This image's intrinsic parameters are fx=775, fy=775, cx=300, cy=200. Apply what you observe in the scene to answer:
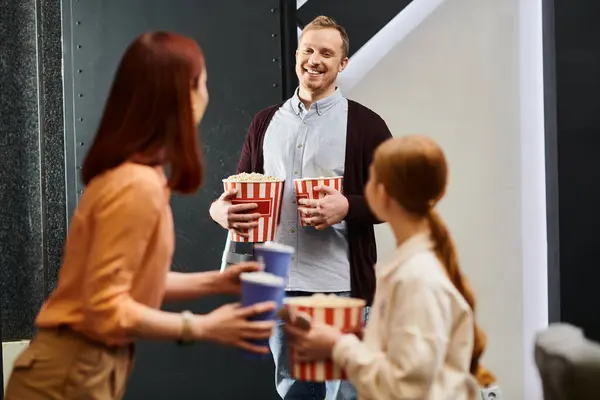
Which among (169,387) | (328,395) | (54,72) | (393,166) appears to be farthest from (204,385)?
(393,166)

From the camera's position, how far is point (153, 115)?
146 cm

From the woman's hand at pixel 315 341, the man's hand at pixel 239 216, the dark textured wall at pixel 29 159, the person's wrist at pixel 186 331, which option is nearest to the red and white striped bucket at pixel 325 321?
the woman's hand at pixel 315 341

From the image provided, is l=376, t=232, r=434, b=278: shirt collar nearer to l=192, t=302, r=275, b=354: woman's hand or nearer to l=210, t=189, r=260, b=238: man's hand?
l=192, t=302, r=275, b=354: woman's hand

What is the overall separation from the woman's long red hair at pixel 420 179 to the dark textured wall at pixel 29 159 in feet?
6.19

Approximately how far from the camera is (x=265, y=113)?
267 cm

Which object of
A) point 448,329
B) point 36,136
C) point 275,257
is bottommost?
point 448,329

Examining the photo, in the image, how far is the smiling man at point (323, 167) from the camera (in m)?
2.47

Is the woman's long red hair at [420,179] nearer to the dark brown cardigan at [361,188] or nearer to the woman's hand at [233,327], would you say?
the woman's hand at [233,327]

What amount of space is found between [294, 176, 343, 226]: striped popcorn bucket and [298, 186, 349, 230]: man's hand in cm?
1

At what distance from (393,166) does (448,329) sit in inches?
13.2

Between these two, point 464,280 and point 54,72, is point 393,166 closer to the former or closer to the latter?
point 464,280

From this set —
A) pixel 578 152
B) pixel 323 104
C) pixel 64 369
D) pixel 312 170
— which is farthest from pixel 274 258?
pixel 578 152

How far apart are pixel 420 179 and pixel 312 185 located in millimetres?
770

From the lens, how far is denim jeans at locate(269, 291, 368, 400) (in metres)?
2.48
